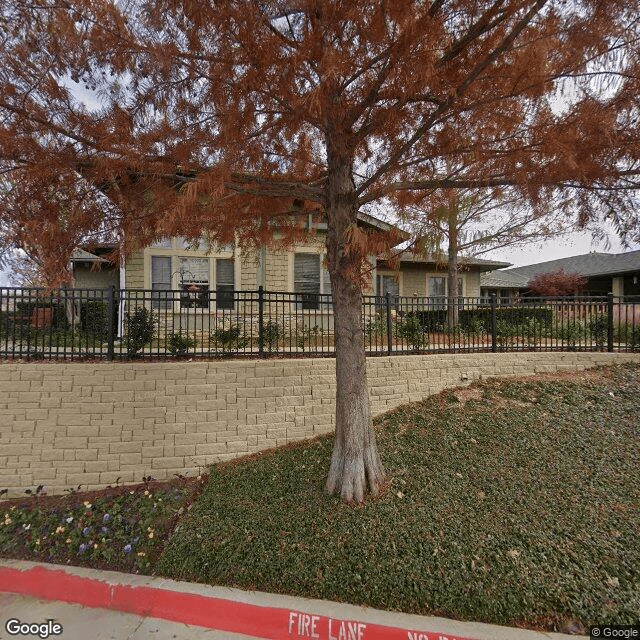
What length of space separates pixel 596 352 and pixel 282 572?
24.0ft

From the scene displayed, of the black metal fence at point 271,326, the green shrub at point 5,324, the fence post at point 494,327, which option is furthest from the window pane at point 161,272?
the fence post at point 494,327

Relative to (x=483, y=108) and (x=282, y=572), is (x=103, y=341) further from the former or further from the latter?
(x=483, y=108)

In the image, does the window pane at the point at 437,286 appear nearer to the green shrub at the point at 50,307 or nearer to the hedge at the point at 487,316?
the hedge at the point at 487,316

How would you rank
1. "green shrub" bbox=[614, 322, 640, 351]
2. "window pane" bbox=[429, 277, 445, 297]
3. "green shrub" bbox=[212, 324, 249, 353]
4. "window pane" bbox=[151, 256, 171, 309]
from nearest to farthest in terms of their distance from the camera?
"green shrub" bbox=[212, 324, 249, 353]
"green shrub" bbox=[614, 322, 640, 351]
"window pane" bbox=[151, 256, 171, 309]
"window pane" bbox=[429, 277, 445, 297]

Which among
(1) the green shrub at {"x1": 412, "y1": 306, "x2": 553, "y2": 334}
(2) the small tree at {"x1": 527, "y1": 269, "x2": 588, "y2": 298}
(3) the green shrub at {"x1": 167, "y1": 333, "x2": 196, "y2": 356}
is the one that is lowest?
(3) the green shrub at {"x1": 167, "y1": 333, "x2": 196, "y2": 356}

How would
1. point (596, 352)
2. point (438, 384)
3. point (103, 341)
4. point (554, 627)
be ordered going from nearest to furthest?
point (554, 627)
point (103, 341)
point (438, 384)
point (596, 352)

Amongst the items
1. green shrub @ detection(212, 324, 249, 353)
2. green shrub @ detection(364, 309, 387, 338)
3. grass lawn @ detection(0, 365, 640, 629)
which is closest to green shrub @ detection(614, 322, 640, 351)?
grass lawn @ detection(0, 365, 640, 629)

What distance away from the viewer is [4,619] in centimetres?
297

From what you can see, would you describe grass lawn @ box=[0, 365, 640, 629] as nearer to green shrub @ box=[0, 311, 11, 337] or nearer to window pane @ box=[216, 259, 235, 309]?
green shrub @ box=[0, 311, 11, 337]

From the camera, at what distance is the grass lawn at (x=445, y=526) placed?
296 centimetres

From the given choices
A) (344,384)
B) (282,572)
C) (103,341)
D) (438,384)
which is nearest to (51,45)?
(103,341)

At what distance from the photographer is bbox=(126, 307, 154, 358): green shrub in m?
5.44

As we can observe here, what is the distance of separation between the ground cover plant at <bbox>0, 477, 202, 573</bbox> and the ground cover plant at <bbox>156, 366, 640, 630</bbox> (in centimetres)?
29

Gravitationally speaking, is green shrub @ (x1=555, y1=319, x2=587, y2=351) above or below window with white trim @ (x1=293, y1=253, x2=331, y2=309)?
below
